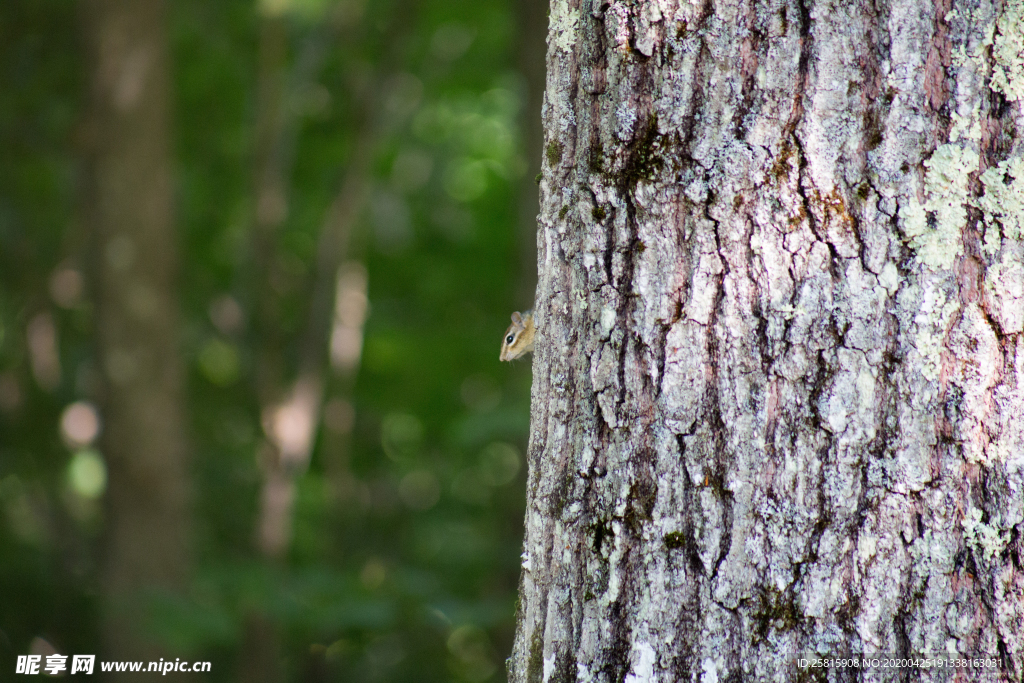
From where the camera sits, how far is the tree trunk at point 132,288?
5.04 meters

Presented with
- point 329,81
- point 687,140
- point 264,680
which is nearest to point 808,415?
point 687,140

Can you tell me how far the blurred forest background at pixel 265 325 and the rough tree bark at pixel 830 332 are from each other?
2849 millimetres

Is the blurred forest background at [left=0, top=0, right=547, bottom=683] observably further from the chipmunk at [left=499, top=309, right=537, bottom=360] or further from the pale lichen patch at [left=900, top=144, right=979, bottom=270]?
the pale lichen patch at [left=900, top=144, right=979, bottom=270]

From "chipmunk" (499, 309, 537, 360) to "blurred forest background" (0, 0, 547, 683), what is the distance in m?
1.69

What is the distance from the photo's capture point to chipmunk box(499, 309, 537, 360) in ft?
7.50

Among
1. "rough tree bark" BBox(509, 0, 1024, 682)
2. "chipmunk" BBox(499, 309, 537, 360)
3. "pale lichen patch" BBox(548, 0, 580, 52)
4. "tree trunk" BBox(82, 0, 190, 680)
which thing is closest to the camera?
"rough tree bark" BBox(509, 0, 1024, 682)

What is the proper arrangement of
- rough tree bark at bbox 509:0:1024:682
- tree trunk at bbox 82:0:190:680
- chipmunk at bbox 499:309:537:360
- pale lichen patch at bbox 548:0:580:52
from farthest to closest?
tree trunk at bbox 82:0:190:680, chipmunk at bbox 499:309:537:360, pale lichen patch at bbox 548:0:580:52, rough tree bark at bbox 509:0:1024:682

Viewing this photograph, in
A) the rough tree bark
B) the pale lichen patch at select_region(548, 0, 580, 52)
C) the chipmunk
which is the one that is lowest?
the rough tree bark

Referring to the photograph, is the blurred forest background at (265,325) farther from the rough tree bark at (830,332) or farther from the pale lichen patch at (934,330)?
the pale lichen patch at (934,330)

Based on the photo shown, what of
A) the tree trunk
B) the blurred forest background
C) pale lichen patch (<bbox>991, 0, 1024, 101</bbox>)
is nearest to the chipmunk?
pale lichen patch (<bbox>991, 0, 1024, 101</bbox>)

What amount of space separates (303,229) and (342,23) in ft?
9.66

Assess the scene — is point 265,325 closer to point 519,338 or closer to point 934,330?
point 519,338

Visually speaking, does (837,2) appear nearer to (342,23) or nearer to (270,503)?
(270,503)

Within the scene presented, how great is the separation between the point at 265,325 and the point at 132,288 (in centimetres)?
161
